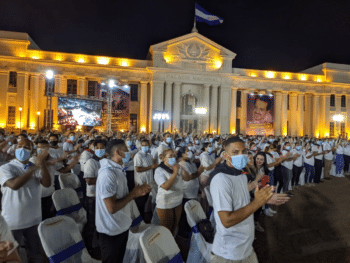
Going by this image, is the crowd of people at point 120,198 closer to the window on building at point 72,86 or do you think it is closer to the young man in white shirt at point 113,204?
the young man in white shirt at point 113,204

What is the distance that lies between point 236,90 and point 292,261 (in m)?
30.2

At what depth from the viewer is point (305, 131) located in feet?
125

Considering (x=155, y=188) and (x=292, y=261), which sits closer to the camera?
(x=292, y=261)

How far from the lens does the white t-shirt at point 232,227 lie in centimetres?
243

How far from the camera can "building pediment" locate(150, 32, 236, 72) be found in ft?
99.6

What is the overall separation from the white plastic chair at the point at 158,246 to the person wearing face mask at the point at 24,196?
1.94 metres

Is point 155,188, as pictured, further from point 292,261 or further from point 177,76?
point 177,76

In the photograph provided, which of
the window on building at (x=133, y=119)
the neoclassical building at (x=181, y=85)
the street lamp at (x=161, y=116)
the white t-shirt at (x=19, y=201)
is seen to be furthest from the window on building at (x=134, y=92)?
the white t-shirt at (x=19, y=201)

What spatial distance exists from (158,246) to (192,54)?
30715mm

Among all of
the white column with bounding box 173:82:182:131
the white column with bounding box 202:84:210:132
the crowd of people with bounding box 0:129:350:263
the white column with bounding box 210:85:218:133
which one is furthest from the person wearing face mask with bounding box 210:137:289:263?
the white column with bounding box 210:85:218:133

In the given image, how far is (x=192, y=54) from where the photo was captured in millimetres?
31219

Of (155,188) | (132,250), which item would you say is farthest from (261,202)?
(155,188)

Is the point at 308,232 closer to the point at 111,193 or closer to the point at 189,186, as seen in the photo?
the point at 189,186

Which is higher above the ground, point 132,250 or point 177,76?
point 177,76
